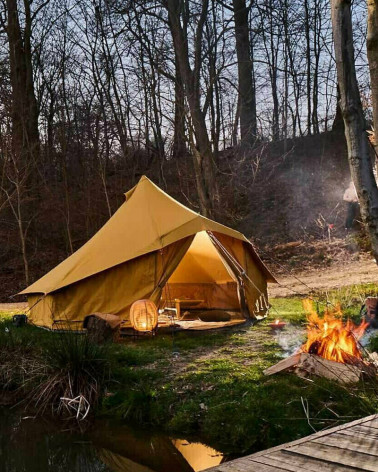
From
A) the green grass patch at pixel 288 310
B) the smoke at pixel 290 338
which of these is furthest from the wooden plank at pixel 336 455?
the green grass patch at pixel 288 310

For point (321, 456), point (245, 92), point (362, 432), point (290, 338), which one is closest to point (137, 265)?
point (290, 338)

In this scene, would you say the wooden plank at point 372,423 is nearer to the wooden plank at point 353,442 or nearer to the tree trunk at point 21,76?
the wooden plank at point 353,442

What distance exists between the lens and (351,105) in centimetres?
400

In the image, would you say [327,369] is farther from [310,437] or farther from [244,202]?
[244,202]

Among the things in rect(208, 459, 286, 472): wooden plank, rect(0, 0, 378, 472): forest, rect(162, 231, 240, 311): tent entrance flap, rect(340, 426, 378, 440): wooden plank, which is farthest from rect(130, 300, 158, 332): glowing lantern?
rect(208, 459, 286, 472): wooden plank

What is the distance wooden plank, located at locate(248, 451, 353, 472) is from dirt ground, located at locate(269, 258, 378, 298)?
7.92m

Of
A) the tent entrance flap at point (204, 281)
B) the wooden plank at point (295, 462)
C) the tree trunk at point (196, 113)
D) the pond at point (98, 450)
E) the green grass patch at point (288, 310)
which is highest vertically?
the tree trunk at point (196, 113)

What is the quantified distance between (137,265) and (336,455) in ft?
18.7

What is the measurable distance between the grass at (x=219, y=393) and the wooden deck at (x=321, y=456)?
104cm

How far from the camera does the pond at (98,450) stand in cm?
402

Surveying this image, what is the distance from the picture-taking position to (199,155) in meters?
12.1

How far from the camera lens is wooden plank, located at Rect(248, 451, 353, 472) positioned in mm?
2020

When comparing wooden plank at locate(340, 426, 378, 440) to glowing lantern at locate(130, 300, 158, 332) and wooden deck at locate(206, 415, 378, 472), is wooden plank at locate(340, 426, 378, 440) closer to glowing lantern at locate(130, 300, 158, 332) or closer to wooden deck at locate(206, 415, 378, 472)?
wooden deck at locate(206, 415, 378, 472)

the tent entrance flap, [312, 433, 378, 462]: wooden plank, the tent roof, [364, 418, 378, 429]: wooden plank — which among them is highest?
the tent roof
